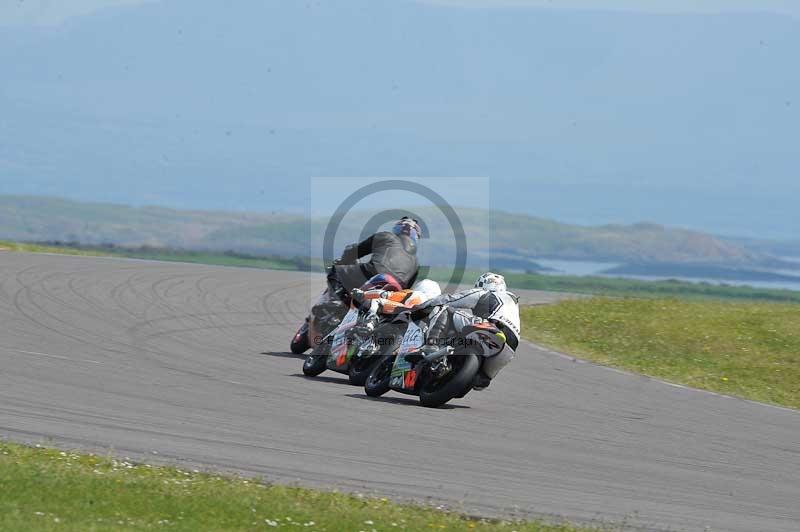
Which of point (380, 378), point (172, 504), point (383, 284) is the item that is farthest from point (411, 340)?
point (172, 504)

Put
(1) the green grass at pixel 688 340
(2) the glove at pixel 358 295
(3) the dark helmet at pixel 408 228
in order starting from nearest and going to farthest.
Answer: (2) the glove at pixel 358 295 < (3) the dark helmet at pixel 408 228 < (1) the green grass at pixel 688 340

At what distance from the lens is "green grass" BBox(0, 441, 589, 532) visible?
8.45 m

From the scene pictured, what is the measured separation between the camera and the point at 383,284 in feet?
50.7

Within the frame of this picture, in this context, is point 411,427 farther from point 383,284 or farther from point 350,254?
point 350,254

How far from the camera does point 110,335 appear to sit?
18484mm

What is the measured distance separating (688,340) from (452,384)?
10.8m

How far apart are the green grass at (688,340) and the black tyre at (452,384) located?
18.9 ft

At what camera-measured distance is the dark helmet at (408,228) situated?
52.0ft

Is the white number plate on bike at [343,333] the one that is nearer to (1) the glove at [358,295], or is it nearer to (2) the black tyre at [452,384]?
(1) the glove at [358,295]

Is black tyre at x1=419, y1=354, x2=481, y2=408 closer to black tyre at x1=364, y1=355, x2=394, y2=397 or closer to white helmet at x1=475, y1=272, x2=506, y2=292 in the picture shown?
black tyre at x1=364, y1=355, x2=394, y2=397

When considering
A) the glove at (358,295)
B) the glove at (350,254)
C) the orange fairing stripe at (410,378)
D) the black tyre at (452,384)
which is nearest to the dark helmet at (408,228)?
the glove at (350,254)

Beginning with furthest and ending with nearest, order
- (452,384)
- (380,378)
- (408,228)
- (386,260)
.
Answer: (408,228) < (386,260) < (380,378) < (452,384)

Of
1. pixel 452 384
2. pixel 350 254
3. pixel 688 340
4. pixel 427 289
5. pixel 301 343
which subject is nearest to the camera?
pixel 452 384

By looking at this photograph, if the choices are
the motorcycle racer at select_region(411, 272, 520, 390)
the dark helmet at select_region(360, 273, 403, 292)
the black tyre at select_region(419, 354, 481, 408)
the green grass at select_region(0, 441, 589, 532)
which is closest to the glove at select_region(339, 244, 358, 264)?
the dark helmet at select_region(360, 273, 403, 292)
